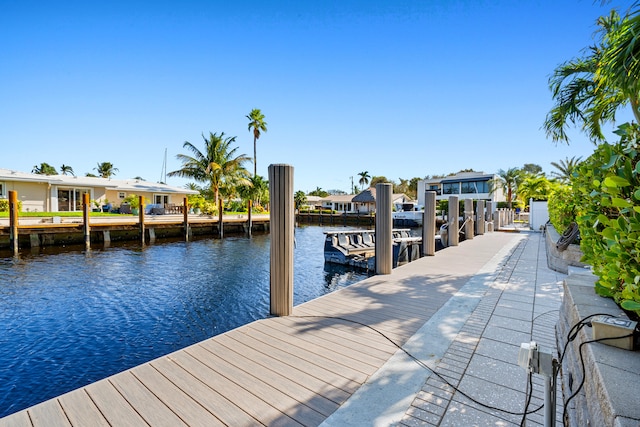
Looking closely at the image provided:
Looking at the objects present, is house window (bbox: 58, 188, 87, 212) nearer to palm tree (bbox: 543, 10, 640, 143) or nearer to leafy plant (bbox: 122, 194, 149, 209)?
leafy plant (bbox: 122, 194, 149, 209)

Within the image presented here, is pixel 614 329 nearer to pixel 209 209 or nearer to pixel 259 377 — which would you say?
pixel 259 377

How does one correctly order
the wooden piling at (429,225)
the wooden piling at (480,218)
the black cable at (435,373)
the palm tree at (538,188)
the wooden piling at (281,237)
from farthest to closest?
1. the palm tree at (538,188)
2. the wooden piling at (480,218)
3. the wooden piling at (429,225)
4. the wooden piling at (281,237)
5. the black cable at (435,373)

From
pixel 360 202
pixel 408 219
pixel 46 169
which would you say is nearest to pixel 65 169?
pixel 46 169

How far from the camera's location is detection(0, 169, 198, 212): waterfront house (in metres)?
22.2

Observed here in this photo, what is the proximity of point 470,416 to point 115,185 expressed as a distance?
32909mm

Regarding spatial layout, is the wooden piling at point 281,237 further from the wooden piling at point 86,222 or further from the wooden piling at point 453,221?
the wooden piling at point 86,222

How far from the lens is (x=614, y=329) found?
65.0 inches

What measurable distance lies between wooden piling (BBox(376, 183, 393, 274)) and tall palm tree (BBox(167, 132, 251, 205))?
28.2 metres

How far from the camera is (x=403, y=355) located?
2938 mm

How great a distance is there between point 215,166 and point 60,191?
42.6ft

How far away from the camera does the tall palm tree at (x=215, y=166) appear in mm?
32094

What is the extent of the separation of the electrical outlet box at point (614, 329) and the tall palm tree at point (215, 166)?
32483mm

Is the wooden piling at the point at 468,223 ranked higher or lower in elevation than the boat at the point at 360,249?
higher

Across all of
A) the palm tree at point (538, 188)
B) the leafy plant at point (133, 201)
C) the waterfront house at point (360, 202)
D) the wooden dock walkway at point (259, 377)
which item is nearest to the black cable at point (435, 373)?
the wooden dock walkway at point (259, 377)
